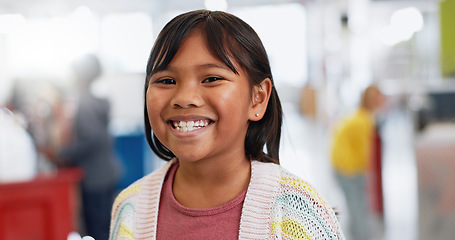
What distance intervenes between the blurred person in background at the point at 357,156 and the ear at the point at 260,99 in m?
2.99

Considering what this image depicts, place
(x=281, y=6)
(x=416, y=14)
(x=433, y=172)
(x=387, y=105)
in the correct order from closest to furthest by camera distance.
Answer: (x=433, y=172), (x=416, y=14), (x=387, y=105), (x=281, y=6)

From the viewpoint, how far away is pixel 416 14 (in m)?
3.83

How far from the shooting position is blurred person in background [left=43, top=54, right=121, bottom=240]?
3285 mm

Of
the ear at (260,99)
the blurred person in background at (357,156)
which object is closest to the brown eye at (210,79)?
the ear at (260,99)

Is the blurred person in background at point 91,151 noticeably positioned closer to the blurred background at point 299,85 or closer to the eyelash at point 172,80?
the blurred background at point 299,85

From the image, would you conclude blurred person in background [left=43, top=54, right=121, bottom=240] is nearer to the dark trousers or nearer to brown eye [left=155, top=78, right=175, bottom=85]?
the dark trousers

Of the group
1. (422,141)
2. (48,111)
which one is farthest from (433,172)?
(48,111)

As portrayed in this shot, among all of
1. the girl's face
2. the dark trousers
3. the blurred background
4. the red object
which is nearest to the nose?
the girl's face

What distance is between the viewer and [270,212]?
922 millimetres

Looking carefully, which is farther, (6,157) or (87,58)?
(87,58)

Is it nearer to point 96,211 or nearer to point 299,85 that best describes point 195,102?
point 96,211

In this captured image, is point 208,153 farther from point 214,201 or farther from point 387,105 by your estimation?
point 387,105

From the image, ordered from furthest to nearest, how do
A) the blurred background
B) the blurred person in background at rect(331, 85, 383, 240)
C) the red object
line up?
the blurred person in background at rect(331, 85, 383, 240), the blurred background, the red object

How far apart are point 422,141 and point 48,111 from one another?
309 cm
